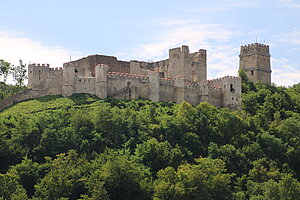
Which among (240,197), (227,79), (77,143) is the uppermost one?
(227,79)

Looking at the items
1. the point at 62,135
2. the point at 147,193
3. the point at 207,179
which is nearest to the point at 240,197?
the point at 207,179

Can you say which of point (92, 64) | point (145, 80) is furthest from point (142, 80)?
point (92, 64)

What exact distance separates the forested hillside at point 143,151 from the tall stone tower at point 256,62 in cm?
1175

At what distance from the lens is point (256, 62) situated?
3671 inches

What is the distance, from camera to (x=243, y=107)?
84.4 m

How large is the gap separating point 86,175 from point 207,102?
1037 inches

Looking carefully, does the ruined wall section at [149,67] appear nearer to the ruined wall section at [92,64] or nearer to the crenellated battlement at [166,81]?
the ruined wall section at [92,64]

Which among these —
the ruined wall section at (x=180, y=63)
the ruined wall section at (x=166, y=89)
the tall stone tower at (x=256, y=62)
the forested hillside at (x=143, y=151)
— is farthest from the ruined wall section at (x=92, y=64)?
the tall stone tower at (x=256, y=62)

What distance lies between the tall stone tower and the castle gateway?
179 millimetres

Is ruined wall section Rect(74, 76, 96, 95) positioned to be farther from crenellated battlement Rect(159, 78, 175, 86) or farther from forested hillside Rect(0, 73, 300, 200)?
crenellated battlement Rect(159, 78, 175, 86)

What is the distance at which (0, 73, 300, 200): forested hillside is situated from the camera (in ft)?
197

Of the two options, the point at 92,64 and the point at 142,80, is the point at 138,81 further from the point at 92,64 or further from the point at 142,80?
the point at 92,64

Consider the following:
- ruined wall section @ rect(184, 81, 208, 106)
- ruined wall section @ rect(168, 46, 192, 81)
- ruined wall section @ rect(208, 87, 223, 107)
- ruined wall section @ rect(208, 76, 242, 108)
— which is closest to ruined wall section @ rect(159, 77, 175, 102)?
ruined wall section @ rect(184, 81, 208, 106)

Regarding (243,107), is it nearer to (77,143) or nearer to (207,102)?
(207,102)
